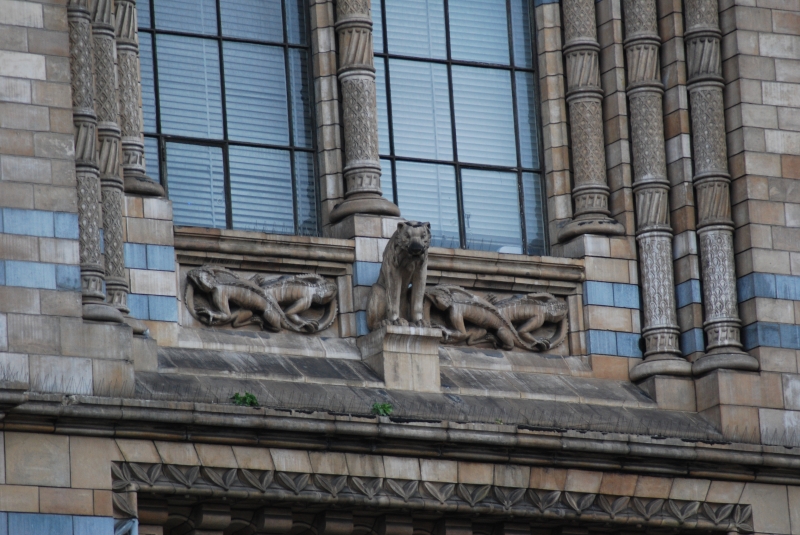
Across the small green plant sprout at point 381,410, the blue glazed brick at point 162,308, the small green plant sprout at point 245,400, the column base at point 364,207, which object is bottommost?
the small green plant sprout at point 381,410

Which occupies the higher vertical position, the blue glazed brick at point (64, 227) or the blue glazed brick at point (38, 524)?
the blue glazed brick at point (64, 227)

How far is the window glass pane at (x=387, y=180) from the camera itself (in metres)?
27.8

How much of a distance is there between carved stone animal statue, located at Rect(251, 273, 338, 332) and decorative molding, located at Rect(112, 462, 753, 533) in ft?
7.43

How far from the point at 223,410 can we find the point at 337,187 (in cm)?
396

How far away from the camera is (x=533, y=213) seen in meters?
28.5

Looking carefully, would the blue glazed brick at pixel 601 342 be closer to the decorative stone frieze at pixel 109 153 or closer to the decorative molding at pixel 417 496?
the decorative molding at pixel 417 496

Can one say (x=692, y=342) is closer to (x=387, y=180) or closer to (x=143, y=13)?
(x=387, y=180)

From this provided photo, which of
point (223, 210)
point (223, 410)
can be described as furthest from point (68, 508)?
point (223, 210)

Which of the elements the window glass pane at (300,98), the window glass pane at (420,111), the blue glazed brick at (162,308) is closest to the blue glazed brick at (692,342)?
the window glass pane at (420,111)

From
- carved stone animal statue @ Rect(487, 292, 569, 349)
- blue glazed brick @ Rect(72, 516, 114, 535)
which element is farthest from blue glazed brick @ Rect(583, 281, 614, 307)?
blue glazed brick @ Rect(72, 516, 114, 535)

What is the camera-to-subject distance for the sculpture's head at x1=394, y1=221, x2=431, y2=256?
2589cm

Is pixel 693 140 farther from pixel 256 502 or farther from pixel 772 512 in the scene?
pixel 256 502

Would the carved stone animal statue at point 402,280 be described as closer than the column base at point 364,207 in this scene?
Yes

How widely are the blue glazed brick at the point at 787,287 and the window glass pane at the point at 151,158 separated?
22.9ft
